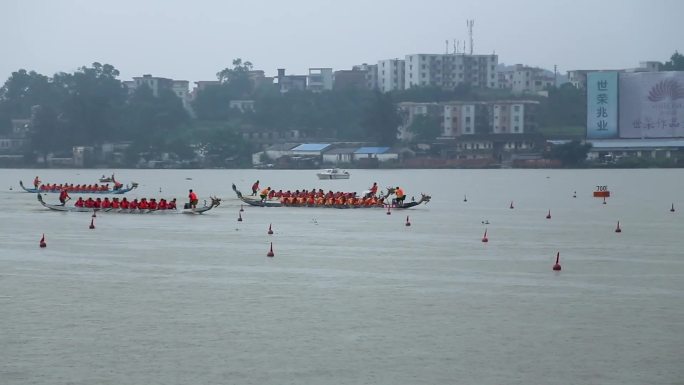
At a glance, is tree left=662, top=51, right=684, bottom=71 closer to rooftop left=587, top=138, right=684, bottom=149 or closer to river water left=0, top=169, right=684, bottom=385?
rooftop left=587, top=138, right=684, bottom=149

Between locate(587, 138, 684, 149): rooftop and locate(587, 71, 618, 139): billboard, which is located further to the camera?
locate(587, 138, 684, 149): rooftop

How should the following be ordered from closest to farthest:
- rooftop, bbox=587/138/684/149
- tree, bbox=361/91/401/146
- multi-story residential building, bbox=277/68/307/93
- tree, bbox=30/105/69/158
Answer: rooftop, bbox=587/138/684/149
tree, bbox=361/91/401/146
tree, bbox=30/105/69/158
multi-story residential building, bbox=277/68/307/93

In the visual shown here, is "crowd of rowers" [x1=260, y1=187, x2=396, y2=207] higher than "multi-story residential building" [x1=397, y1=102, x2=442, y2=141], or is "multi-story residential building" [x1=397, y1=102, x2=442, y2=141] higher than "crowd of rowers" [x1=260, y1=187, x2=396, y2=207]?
"multi-story residential building" [x1=397, y1=102, x2=442, y2=141]

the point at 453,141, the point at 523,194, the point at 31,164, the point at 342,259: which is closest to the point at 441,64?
the point at 453,141

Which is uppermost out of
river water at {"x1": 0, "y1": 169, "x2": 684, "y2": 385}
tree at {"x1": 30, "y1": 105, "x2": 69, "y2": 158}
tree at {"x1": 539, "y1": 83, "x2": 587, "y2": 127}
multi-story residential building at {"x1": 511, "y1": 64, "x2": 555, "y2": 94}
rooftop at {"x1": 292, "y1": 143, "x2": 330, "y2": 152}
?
multi-story residential building at {"x1": 511, "y1": 64, "x2": 555, "y2": 94}

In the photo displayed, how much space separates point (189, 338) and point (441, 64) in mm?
157506

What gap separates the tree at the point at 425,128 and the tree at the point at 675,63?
49.9 m

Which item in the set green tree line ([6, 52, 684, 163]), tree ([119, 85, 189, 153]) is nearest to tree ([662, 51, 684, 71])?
green tree line ([6, 52, 684, 163])

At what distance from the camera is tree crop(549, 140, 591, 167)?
417 ft

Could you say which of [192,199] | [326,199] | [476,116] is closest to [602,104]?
[476,116]

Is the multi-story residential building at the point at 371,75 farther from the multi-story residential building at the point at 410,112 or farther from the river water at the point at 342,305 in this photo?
the river water at the point at 342,305

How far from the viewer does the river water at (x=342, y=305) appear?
18.7 meters

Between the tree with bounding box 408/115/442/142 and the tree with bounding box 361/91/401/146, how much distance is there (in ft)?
8.43

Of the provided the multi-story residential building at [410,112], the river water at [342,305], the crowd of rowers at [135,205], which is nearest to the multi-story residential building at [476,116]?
the multi-story residential building at [410,112]
